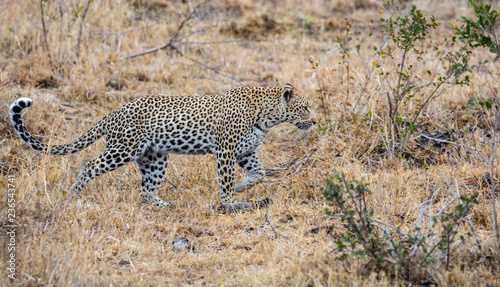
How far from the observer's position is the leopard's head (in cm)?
762

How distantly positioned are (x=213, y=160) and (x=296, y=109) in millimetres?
1647

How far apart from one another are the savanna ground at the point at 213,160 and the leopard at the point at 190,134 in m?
0.26

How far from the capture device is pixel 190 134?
7398mm

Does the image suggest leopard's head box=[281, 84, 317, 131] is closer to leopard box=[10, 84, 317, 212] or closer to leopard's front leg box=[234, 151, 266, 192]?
leopard box=[10, 84, 317, 212]

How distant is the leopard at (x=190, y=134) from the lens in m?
7.15

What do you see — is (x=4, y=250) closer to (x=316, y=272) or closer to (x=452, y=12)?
(x=316, y=272)

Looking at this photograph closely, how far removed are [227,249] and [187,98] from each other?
8.72 ft

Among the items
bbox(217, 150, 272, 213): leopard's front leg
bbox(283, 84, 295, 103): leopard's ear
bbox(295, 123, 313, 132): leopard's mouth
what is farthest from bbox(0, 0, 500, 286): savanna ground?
bbox(283, 84, 295, 103): leopard's ear

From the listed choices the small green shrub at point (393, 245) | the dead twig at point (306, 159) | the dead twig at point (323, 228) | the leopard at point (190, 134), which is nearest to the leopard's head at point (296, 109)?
the leopard at point (190, 134)

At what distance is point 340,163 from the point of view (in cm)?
770

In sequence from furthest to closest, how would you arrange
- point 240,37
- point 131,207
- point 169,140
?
point 240,37 → point 169,140 → point 131,207

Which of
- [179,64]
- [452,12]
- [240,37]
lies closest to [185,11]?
[240,37]

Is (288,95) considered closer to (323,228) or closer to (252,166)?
(252,166)

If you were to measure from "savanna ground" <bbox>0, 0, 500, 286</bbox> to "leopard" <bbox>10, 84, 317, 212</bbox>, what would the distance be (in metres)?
0.26
